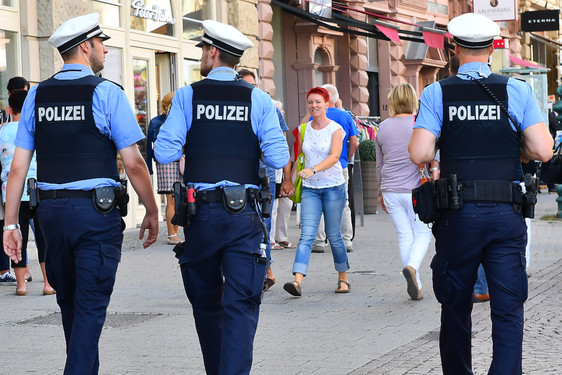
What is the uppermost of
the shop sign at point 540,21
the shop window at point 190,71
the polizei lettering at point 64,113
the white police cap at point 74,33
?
the shop sign at point 540,21

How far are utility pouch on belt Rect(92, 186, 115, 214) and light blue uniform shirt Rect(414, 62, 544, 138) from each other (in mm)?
1463

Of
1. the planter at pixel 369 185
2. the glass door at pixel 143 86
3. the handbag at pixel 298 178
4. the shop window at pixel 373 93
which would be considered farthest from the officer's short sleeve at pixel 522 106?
the shop window at pixel 373 93

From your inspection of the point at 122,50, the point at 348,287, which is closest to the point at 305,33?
the point at 122,50

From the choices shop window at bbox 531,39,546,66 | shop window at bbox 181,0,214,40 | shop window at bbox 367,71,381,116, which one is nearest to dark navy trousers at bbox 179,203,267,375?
shop window at bbox 181,0,214,40

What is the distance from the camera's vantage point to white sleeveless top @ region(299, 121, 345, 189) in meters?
9.62

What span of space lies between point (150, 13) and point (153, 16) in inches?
4.1

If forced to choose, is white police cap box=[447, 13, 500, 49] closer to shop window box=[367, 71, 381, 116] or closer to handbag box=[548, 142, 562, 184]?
handbag box=[548, 142, 562, 184]

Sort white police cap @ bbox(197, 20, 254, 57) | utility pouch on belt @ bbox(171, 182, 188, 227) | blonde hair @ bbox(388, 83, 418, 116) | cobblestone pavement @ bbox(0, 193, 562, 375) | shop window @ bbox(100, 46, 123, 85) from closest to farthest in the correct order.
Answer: utility pouch on belt @ bbox(171, 182, 188, 227) < white police cap @ bbox(197, 20, 254, 57) < cobblestone pavement @ bbox(0, 193, 562, 375) < blonde hair @ bbox(388, 83, 418, 116) < shop window @ bbox(100, 46, 123, 85)

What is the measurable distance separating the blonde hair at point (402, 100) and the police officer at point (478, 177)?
3.90 meters


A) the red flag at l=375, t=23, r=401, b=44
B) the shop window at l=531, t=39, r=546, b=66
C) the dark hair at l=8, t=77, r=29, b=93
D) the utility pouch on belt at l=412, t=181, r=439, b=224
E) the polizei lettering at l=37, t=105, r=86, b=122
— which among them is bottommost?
the utility pouch on belt at l=412, t=181, r=439, b=224

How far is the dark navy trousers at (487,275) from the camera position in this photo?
513 centimetres

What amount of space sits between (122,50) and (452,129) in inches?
444

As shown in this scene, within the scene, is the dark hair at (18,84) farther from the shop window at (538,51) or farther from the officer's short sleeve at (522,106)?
the shop window at (538,51)

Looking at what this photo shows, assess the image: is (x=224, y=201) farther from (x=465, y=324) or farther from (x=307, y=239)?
(x=307, y=239)
